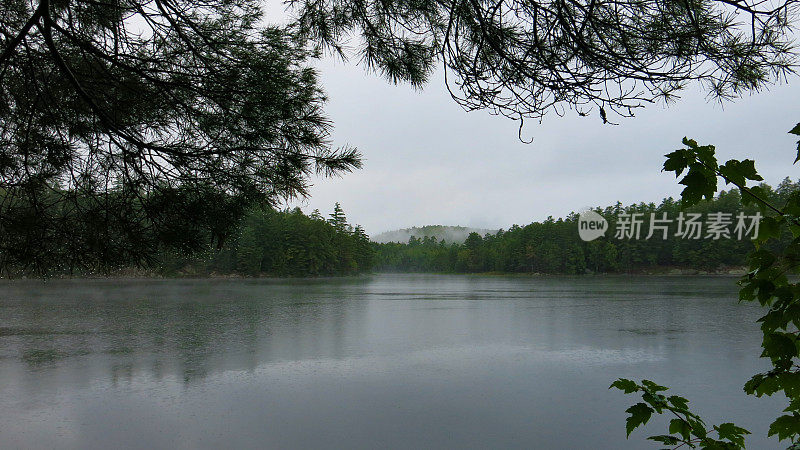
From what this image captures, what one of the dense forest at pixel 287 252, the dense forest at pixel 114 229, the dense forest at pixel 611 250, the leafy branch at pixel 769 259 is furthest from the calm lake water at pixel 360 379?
the dense forest at pixel 611 250

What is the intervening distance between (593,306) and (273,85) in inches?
577

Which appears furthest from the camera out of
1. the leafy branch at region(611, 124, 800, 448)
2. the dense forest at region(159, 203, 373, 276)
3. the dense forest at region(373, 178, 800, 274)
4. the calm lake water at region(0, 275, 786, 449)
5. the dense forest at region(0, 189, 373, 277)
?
the dense forest at region(373, 178, 800, 274)

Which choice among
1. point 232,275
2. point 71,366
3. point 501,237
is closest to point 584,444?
point 71,366

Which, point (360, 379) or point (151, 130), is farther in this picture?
point (360, 379)

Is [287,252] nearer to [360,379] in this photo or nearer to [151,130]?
[360,379]

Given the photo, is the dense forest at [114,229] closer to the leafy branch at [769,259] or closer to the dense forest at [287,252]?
the leafy branch at [769,259]

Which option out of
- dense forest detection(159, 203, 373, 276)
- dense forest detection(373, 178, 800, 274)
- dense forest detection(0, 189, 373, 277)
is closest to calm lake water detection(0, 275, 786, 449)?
dense forest detection(0, 189, 373, 277)

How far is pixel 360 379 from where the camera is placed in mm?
6414

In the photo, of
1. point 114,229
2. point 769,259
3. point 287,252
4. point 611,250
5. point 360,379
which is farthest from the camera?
point 611,250

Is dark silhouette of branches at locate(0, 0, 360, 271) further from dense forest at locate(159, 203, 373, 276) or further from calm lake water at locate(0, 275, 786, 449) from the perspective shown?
dense forest at locate(159, 203, 373, 276)

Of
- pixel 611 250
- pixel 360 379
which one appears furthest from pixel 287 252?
pixel 360 379

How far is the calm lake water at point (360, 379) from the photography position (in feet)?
14.9

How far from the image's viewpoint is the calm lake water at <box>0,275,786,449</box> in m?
4.53

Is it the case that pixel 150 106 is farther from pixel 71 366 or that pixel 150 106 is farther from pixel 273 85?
pixel 71 366
